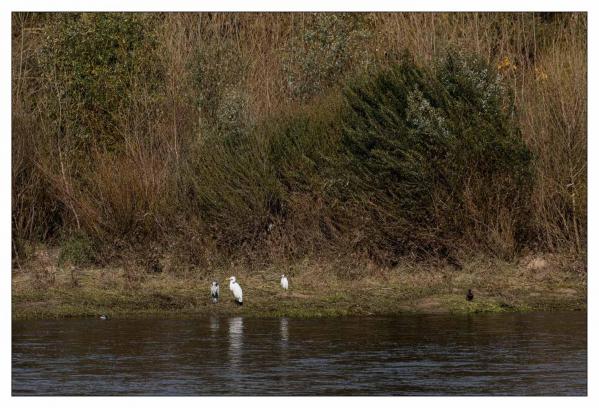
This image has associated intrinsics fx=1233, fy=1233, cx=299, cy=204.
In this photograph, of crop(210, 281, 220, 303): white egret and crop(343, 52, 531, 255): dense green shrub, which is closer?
crop(210, 281, 220, 303): white egret

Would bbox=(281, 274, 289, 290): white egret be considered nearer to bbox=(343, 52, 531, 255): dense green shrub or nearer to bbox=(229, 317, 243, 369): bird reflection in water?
bbox=(229, 317, 243, 369): bird reflection in water

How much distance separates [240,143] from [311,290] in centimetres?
596

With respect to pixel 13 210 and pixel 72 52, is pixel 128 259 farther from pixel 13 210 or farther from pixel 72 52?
pixel 72 52

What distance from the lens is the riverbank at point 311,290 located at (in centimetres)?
2292

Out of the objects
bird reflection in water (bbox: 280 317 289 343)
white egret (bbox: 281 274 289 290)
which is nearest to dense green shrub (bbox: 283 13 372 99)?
white egret (bbox: 281 274 289 290)

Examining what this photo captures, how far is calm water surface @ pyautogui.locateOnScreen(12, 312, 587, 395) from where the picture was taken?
15.1 metres

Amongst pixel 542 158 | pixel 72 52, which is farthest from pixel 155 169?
pixel 542 158

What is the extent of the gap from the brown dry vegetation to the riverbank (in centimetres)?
62

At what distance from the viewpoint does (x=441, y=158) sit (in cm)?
2761

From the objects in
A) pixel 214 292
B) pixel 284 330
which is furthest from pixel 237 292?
pixel 284 330

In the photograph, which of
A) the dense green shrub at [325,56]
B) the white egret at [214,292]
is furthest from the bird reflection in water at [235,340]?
the dense green shrub at [325,56]

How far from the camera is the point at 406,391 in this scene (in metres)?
14.8

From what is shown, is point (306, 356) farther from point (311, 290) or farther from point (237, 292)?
point (311, 290)

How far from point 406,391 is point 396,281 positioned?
11129mm
